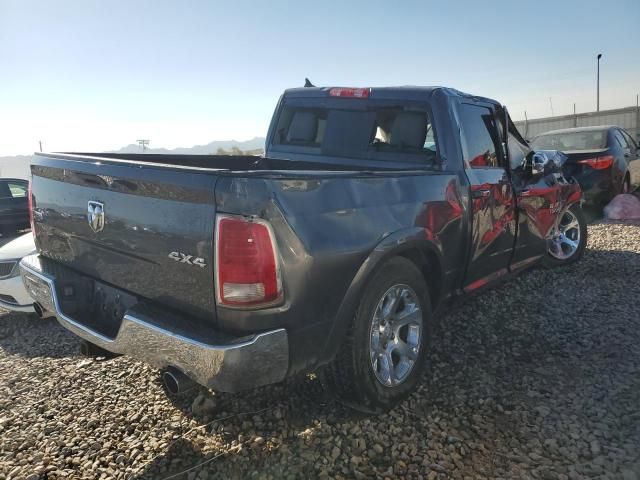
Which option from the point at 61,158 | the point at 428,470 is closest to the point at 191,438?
the point at 428,470

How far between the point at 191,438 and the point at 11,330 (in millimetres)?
3083

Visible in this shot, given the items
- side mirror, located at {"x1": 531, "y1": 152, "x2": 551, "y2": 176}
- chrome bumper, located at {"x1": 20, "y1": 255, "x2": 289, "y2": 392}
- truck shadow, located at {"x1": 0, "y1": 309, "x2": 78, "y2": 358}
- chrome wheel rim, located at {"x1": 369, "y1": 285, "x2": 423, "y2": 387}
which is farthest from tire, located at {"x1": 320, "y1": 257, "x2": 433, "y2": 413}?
truck shadow, located at {"x1": 0, "y1": 309, "x2": 78, "y2": 358}

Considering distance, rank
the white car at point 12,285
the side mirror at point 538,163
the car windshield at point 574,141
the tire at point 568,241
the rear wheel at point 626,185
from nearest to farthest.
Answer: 1. the side mirror at point 538,163
2. the white car at point 12,285
3. the tire at point 568,241
4. the car windshield at point 574,141
5. the rear wheel at point 626,185

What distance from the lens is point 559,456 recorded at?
245 cm

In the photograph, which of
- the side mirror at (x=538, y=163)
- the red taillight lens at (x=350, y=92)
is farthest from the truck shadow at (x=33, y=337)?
the side mirror at (x=538, y=163)

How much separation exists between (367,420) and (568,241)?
4.21 m

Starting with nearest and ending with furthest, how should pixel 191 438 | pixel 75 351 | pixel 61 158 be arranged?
1. pixel 191 438
2. pixel 61 158
3. pixel 75 351

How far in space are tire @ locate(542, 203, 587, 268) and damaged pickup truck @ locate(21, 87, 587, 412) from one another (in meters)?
2.04

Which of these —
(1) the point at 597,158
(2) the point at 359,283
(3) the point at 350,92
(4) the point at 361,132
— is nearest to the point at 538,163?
(4) the point at 361,132

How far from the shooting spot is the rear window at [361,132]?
3662mm

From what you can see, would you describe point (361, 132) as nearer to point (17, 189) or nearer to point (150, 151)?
point (150, 151)

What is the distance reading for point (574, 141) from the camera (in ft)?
30.0

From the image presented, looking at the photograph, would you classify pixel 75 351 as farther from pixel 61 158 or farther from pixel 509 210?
pixel 509 210

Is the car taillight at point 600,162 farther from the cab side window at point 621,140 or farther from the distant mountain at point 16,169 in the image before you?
the distant mountain at point 16,169
